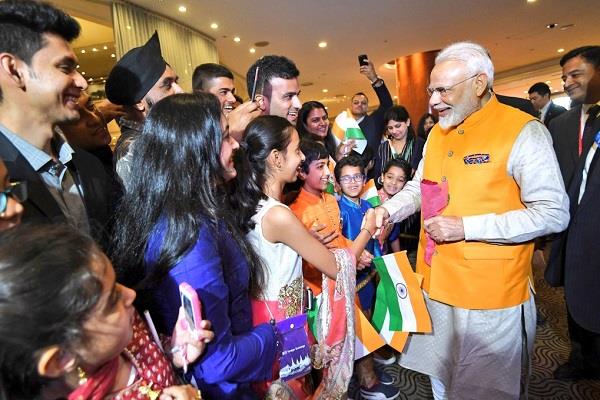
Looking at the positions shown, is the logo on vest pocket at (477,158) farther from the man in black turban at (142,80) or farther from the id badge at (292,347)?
the man in black turban at (142,80)

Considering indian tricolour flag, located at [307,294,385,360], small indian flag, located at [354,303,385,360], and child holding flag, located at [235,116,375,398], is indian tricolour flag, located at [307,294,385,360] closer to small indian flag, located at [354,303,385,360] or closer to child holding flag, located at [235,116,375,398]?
small indian flag, located at [354,303,385,360]

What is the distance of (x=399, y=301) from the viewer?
1710mm

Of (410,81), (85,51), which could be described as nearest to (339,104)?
(410,81)

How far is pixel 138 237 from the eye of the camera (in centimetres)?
95

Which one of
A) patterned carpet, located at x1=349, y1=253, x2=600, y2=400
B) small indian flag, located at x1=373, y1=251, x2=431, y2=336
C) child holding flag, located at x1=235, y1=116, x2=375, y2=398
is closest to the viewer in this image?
child holding flag, located at x1=235, y1=116, x2=375, y2=398

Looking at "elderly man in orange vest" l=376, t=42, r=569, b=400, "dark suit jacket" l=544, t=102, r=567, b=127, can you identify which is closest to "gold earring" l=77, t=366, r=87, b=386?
"elderly man in orange vest" l=376, t=42, r=569, b=400

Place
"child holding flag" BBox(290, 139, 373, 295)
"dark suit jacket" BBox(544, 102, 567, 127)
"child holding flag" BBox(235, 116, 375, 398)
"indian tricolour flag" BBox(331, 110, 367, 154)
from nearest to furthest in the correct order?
"child holding flag" BBox(235, 116, 375, 398) → "child holding flag" BBox(290, 139, 373, 295) → "indian tricolour flag" BBox(331, 110, 367, 154) → "dark suit jacket" BBox(544, 102, 567, 127)

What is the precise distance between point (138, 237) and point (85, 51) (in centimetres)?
795

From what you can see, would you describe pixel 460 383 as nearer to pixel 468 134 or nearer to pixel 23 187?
pixel 468 134

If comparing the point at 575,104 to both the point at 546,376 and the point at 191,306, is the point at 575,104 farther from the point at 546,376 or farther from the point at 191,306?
the point at 191,306

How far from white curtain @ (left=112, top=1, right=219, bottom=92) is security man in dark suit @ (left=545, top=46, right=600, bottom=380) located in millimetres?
5888

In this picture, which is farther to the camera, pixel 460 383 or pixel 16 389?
pixel 460 383

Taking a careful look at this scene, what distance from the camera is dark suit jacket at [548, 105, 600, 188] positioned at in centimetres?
200

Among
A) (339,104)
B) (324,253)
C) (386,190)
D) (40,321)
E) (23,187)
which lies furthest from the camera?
(339,104)
